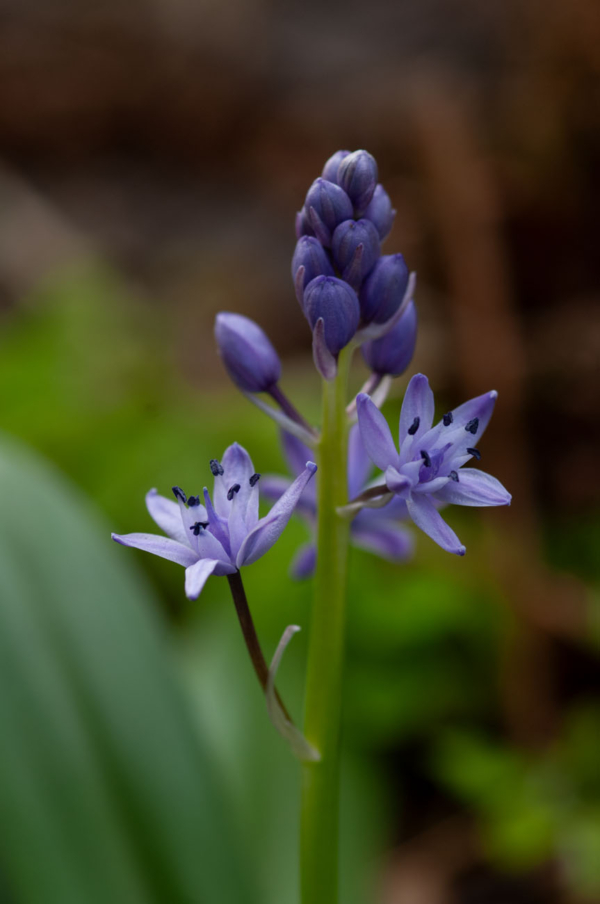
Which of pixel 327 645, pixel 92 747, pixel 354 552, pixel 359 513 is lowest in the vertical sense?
pixel 92 747

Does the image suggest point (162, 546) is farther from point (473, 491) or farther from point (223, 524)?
point (473, 491)

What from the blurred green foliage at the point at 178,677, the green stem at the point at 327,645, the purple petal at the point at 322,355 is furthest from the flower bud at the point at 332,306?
the blurred green foliage at the point at 178,677

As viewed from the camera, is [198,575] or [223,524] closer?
[198,575]

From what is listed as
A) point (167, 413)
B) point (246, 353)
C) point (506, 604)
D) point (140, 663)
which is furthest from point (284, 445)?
point (167, 413)

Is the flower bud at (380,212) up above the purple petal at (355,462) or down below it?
above

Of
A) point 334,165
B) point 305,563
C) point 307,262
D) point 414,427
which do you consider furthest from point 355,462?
point 334,165

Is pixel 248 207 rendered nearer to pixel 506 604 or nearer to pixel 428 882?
pixel 506 604

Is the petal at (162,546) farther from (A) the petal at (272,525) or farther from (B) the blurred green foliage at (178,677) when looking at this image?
(B) the blurred green foliage at (178,677)
